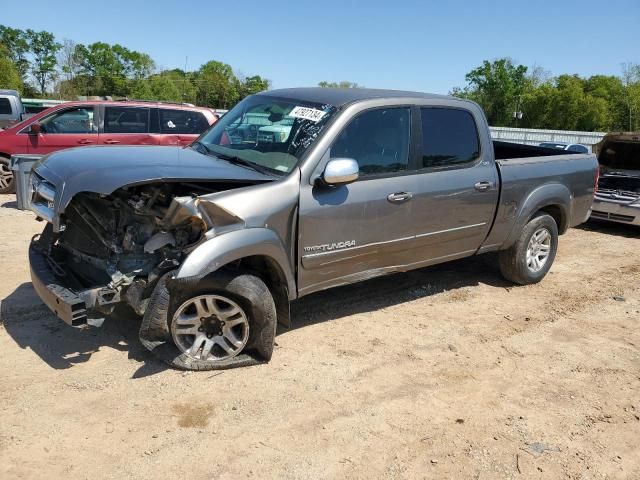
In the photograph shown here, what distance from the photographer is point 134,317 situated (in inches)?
164

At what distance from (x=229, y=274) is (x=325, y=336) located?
115 cm

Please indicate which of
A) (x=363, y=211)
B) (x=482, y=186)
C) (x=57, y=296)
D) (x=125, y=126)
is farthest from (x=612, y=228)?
(x=57, y=296)

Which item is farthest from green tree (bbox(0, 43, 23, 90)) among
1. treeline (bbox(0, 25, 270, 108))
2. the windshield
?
the windshield

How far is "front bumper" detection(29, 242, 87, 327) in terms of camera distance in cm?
344

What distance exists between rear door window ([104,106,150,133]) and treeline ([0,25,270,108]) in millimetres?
53868

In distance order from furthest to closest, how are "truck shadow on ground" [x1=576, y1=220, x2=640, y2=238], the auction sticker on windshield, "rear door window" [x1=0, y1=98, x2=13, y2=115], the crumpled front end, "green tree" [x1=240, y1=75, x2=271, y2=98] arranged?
1. "green tree" [x1=240, y1=75, x2=271, y2=98]
2. "rear door window" [x1=0, y1=98, x2=13, y2=115]
3. "truck shadow on ground" [x1=576, y1=220, x2=640, y2=238]
4. the auction sticker on windshield
5. the crumpled front end

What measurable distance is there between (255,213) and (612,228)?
835 centimetres

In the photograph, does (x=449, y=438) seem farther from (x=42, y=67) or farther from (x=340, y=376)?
(x=42, y=67)

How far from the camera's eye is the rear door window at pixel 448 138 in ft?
15.7

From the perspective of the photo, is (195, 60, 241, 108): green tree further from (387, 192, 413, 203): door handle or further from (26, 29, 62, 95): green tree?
(387, 192, 413, 203): door handle

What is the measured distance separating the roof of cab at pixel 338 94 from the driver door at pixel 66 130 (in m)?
5.75

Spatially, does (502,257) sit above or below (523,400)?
above

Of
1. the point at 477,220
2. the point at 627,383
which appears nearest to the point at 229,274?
the point at 477,220

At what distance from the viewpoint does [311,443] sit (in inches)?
125
